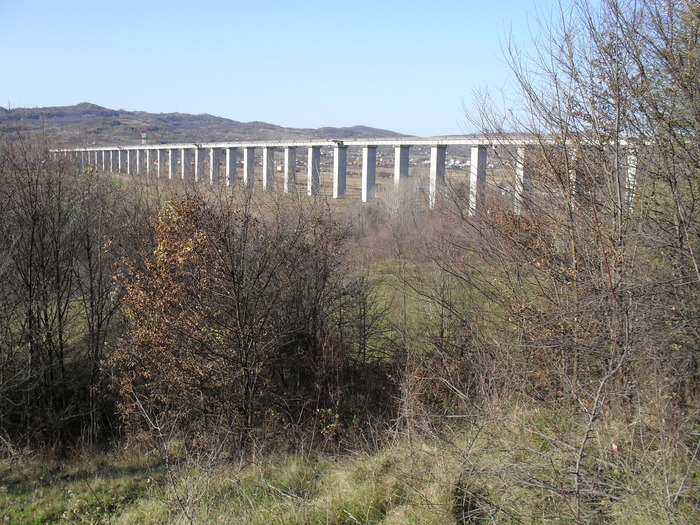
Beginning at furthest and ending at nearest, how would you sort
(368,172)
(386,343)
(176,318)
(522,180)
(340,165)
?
1. (340,165)
2. (368,172)
3. (386,343)
4. (176,318)
5. (522,180)

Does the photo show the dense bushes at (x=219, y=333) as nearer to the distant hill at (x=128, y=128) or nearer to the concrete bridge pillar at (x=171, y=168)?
the distant hill at (x=128, y=128)

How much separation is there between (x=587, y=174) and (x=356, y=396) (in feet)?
24.8

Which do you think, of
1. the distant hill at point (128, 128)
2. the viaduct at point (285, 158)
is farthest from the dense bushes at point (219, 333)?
the distant hill at point (128, 128)

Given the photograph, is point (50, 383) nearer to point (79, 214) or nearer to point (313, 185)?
point (79, 214)

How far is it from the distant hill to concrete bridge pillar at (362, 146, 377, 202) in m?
6.15

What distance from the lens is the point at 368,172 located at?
3594 centimetres

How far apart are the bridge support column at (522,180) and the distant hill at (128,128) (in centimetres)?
1269

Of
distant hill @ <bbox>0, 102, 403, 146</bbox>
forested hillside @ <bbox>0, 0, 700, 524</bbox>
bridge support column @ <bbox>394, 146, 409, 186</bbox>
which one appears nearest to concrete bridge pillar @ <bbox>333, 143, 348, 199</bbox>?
bridge support column @ <bbox>394, 146, 409, 186</bbox>

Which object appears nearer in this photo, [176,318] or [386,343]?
[176,318]

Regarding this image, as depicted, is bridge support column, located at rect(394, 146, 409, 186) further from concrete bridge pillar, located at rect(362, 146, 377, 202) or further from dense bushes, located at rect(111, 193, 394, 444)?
dense bushes, located at rect(111, 193, 394, 444)

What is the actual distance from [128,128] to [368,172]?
39421mm

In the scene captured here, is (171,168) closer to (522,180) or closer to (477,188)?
(477,188)

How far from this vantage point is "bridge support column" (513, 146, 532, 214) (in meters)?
7.78

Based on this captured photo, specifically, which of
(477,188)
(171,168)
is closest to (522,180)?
(477,188)
